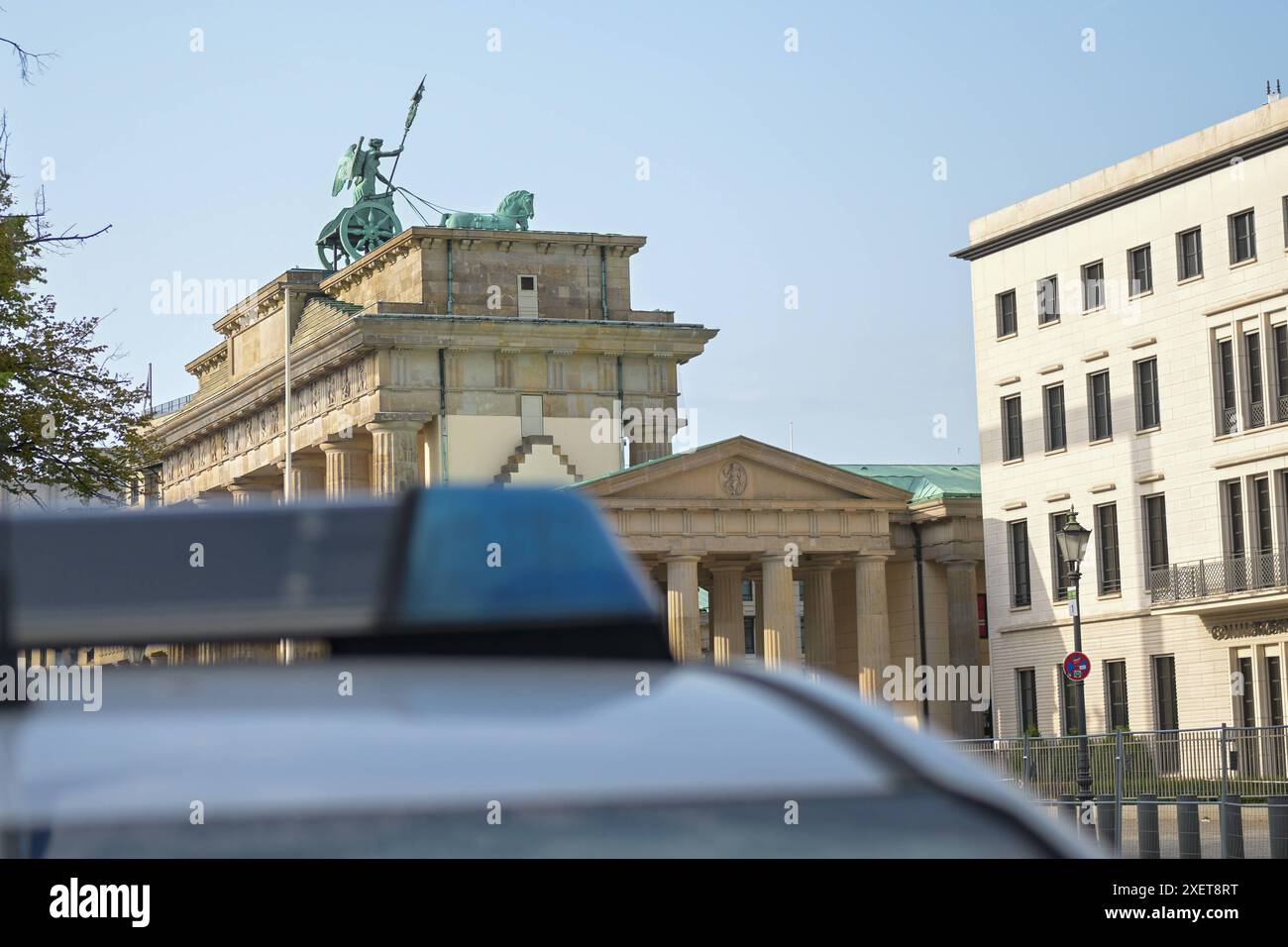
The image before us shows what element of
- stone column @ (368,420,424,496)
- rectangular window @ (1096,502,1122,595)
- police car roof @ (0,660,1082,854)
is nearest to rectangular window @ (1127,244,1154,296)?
rectangular window @ (1096,502,1122,595)

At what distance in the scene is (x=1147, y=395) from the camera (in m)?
55.8

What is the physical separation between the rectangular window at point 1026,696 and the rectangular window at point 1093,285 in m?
12.0

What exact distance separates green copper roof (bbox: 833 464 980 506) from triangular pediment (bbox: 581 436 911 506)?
1.24 m

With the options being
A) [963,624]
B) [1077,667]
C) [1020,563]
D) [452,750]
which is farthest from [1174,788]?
[963,624]

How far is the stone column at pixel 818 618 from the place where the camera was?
7519cm

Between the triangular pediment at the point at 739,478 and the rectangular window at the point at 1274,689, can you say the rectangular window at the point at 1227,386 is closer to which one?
the rectangular window at the point at 1274,689

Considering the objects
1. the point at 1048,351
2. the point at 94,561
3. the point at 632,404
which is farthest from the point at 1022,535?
the point at 94,561

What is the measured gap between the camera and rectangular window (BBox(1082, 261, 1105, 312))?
188 ft

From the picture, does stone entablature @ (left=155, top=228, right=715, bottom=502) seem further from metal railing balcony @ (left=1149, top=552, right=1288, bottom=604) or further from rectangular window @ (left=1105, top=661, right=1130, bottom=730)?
metal railing balcony @ (left=1149, top=552, right=1288, bottom=604)

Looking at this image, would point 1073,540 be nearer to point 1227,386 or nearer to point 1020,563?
point 1227,386

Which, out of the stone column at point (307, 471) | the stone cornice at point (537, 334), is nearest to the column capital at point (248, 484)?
the stone column at point (307, 471)

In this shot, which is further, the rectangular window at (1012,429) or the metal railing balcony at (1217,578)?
the rectangular window at (1012,429)

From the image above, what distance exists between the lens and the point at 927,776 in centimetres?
110
